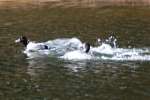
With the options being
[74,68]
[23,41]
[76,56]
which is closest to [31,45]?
[23,41]

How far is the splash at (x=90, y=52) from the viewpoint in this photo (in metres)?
31.5

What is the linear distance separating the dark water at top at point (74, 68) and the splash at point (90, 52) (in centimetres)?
86

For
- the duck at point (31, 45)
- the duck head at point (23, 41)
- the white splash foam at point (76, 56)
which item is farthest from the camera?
the duck head at point (23, 41)

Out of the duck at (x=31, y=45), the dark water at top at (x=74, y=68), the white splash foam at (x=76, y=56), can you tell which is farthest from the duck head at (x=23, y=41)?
the white splash foam at (x=76, y=56)

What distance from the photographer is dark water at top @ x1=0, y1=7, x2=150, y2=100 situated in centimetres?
2364

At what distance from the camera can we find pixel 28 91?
2416 centimetres

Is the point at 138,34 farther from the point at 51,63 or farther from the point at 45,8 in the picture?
the point at 45,8

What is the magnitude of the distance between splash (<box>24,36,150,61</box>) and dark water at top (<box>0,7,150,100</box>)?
858mm

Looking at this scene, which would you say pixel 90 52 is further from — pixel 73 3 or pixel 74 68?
pixel 73 3

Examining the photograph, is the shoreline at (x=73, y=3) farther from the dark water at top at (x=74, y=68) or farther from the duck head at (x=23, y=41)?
the duck head at (x=23, y=41)

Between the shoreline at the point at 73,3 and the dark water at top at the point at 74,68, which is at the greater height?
the shoreline at the point at 73,3

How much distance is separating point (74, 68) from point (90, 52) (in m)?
4.83

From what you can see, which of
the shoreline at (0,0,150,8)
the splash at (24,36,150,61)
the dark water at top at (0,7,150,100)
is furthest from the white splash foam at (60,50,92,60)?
the shoreline at (0,0,150,8)

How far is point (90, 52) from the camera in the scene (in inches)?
1319
